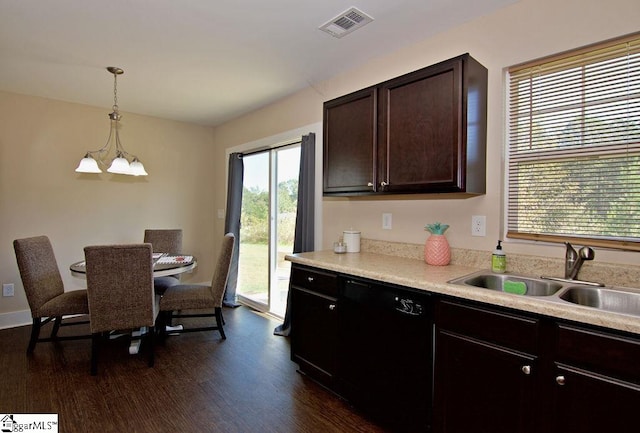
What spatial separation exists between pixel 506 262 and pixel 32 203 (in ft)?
15.1

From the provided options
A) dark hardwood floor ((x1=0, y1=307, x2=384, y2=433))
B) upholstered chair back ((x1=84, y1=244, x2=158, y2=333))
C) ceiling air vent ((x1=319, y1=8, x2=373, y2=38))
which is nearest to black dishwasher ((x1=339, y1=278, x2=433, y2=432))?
dark hardwood floor ((x1=0, y1=307, x2=384, y2=433))

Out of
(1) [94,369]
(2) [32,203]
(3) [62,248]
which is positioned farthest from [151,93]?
(1) [94,369]

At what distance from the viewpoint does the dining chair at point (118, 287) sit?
8.28 feet

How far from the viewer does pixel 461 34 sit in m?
2.27

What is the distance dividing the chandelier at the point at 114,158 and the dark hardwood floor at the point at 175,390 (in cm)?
160

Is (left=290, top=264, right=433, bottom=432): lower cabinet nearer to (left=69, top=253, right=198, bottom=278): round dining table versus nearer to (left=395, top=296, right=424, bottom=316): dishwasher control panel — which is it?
(left=395, top=296, right=424, bottom=316): dishwasher control panel

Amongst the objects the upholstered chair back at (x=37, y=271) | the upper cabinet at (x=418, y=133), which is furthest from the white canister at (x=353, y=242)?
the upholstered chair back at (x=37, y=271)

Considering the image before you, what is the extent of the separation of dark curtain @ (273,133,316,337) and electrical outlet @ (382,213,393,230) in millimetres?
845

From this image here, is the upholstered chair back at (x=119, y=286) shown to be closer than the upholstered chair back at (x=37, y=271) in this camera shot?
Yes

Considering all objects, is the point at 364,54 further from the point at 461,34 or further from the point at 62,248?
the point at 62,248

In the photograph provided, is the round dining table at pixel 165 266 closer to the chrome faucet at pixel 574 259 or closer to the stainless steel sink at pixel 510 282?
the stainless steel sink at pixel 510 282

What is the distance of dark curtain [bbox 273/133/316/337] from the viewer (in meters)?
3.32

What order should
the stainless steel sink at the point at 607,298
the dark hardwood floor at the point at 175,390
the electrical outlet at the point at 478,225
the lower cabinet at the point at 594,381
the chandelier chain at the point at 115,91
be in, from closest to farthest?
1. the lower cabinet at the point at 594,381
2. the stainless steel sink at the point at 607,298
3. the dark hardwood floor at the point at 175,390
4. the electrical outlet at the point at 478,225
5. the chandelier chain at the point at 115,91

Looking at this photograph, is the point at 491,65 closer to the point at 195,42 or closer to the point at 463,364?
the point at 463,364
